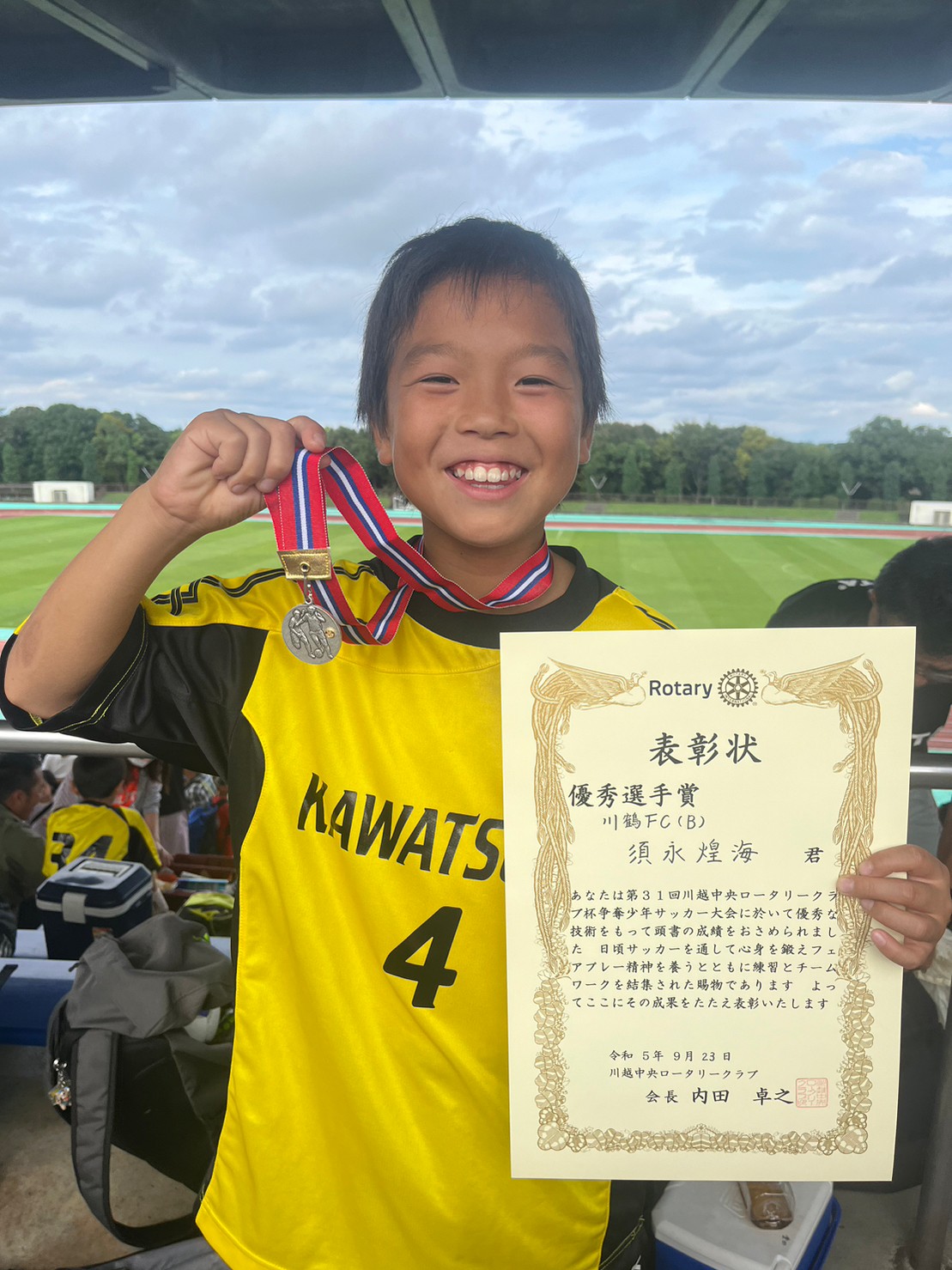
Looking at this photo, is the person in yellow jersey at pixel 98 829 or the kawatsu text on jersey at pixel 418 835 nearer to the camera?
the kawatsu text on jersey at pixel 418 835

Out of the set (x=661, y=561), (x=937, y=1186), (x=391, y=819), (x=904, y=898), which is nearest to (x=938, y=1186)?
(x=937, y=1186)

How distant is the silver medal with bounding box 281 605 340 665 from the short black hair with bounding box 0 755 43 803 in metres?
3.10

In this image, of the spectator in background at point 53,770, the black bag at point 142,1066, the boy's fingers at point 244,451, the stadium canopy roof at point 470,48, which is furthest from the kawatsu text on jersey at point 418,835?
the spectator in background at point 53,770

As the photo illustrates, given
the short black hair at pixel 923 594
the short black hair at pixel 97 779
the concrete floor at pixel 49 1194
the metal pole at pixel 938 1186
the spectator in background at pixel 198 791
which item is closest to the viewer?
the metal pole at pixel 938 1186

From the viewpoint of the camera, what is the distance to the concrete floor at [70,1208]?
4.84 feet

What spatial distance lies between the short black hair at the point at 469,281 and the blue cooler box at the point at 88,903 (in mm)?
1453

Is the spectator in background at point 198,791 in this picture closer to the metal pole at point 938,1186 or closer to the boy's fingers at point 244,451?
the metal pole at point 938,1186

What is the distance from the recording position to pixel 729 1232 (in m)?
1.29

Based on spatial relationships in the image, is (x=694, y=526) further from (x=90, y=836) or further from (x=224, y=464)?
(x=224, y=464)

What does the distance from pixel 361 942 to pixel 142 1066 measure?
0.82m

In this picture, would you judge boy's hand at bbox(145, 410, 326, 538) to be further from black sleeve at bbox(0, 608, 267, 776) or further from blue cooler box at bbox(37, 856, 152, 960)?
blue cooler box at bbox(37, 856, 152, 960)

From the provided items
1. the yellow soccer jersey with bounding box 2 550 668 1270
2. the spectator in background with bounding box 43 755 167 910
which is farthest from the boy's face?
the spectator in background with bounding box 43 755 167 910

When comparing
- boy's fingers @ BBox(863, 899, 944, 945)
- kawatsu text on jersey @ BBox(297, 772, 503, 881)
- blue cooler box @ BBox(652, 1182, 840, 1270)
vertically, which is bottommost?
blue cooler box @ BBox(652, 1182, 840, 1270)

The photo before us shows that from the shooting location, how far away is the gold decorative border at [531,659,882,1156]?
731 millimetres
